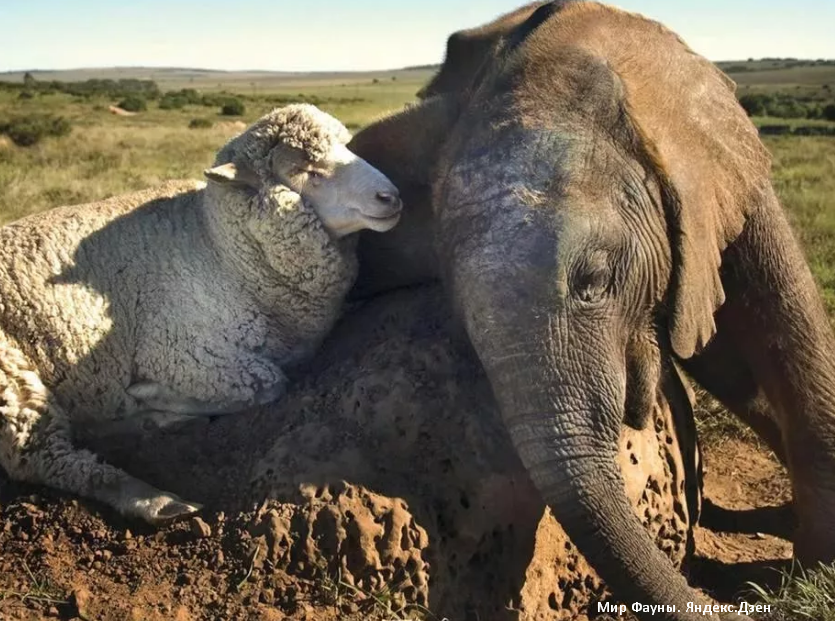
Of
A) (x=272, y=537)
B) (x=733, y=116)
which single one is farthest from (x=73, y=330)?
(x=733, y=116)

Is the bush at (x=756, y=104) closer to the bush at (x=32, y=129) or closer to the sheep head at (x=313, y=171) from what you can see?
the bush at (x=32, y=129)

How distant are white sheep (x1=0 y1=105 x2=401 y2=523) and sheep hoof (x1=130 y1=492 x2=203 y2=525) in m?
0.43

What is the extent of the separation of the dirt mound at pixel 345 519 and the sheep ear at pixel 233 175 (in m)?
0.92

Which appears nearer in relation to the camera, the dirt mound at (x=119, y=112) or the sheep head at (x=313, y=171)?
the sheep head at (x=313, y=171)

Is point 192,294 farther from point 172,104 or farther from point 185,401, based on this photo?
point 172,104

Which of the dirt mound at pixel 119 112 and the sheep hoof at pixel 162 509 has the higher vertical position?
the sheep hoof at pixel 162 509

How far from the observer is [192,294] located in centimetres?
418

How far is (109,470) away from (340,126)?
1794 millimetres

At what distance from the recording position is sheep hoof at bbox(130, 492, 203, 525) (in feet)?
11.3

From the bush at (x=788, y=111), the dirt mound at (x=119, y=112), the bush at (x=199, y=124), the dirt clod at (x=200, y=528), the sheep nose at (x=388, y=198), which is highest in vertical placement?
the sheep nose at (x=388, y=198)

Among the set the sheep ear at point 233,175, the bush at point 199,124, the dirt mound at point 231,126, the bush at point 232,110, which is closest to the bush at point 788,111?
the dirt mound at point 231,126

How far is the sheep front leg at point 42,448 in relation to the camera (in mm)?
3650

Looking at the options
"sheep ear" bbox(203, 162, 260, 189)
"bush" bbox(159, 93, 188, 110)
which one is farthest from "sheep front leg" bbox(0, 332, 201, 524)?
"bush" bbox(159, 93, 188, 110)

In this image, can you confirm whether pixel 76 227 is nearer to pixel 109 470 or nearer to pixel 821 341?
pixel 109 470
